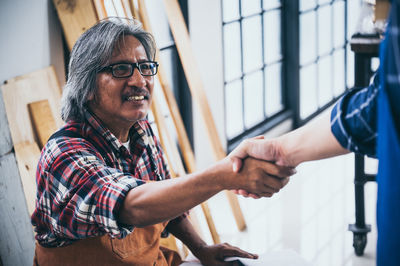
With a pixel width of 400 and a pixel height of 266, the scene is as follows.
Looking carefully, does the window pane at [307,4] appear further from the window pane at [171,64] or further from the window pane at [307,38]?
the window pane at [171,64]

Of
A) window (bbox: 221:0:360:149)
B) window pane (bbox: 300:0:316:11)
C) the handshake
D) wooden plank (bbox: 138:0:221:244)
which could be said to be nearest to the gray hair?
the handshake

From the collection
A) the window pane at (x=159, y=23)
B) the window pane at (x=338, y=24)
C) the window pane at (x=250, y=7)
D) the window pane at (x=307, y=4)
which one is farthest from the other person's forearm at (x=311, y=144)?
the window pane at (x=338, y=24)

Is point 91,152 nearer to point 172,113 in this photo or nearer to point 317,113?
point 172,113

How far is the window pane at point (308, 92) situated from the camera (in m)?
5.67

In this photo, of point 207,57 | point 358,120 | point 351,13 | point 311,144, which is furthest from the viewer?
point 351,13

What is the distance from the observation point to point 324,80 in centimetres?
616

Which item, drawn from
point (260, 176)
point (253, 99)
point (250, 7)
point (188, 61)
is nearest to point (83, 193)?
point (260, 176)

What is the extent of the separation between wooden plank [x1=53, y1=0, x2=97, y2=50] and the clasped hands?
1.21 metres

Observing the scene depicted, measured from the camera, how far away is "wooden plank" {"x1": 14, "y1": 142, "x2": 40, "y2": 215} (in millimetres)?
2391

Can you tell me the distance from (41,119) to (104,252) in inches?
37.3

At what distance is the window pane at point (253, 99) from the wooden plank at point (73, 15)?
2.31 meters

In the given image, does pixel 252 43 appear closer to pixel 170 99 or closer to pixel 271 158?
pixel 170 99

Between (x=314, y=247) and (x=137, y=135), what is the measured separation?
1.70 meters

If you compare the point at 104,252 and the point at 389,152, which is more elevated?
the point at 389,152
